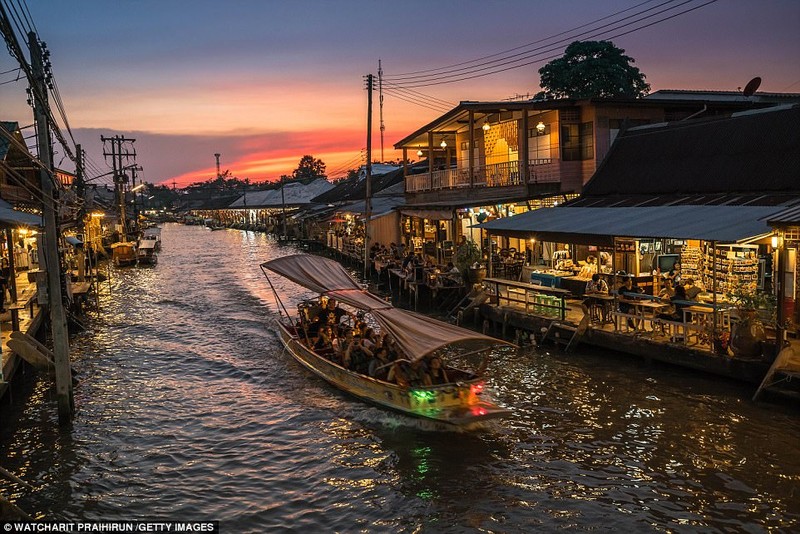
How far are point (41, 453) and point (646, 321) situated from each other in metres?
14.9

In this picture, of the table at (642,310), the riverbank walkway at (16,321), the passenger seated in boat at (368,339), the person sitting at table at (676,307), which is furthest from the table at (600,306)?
the riverbank walkway at (16,321)

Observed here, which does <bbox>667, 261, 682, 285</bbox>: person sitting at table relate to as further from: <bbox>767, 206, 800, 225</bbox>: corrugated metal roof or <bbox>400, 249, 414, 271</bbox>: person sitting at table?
<bbox>400, 249, 414, 271</bbox>: person sitting at table

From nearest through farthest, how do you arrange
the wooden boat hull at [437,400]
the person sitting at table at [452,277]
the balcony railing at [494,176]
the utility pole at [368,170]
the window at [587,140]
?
the wooden boat hull at [437,400] → the window at [587,140] → the person sitting at table at [452,277] → the balcony railing at [494,176] → the utility pole at [368,170]

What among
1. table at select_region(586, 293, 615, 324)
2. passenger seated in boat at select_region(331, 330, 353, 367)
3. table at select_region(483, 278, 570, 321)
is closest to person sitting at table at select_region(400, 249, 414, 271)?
table at select_region(483, 278, 570, 321)

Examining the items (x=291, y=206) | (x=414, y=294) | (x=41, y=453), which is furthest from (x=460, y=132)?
(x=291, y=206)

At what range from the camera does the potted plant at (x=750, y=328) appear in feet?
46.8

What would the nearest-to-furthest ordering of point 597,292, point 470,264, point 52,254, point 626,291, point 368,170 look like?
point 52,254 → point 626,291 → point 597,292 → point 470,264 → point 368,170

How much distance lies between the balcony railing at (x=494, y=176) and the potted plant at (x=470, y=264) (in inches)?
154

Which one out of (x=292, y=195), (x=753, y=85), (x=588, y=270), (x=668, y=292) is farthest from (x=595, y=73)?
(x=292, y=195)

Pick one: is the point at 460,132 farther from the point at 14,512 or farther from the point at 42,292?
the point at 14,512

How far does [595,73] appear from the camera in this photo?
53.2 meters

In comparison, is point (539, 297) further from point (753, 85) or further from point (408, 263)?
point (753, 85)

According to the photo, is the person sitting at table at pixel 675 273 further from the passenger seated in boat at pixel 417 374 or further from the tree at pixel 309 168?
the tree at pixel 309 168

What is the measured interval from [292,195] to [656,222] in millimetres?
81341
